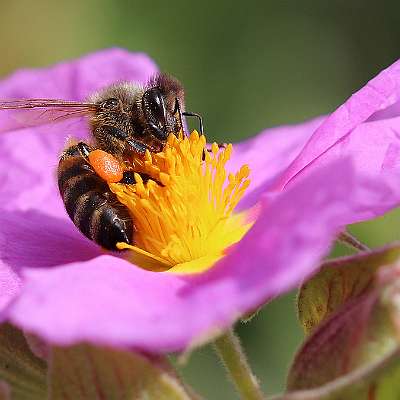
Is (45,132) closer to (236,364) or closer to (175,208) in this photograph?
(175,208)

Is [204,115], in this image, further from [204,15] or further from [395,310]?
[395,310]

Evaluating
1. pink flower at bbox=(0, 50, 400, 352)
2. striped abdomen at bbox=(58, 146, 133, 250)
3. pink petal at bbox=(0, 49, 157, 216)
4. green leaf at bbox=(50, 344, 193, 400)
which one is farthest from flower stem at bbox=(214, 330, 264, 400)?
pink petal at bbox=(0, 49, 157, 216)

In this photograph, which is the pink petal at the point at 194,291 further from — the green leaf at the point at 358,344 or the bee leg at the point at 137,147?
the bee leg at the point at 137,147

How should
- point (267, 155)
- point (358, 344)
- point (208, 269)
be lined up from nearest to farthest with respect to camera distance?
point (358, 344) < point (208, 269) < point (267, 155)

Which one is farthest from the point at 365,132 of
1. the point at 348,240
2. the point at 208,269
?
the point at 208,269

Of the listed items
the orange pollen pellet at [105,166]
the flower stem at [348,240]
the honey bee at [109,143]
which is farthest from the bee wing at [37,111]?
the flower stem at [348,240]

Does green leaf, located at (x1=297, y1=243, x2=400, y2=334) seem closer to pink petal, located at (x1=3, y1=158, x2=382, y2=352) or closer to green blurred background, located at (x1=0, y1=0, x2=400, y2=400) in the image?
pink petal, located at (x1=3, y1=158, x2=382, y2=352)

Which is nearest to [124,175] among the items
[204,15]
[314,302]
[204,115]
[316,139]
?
[316,139]
